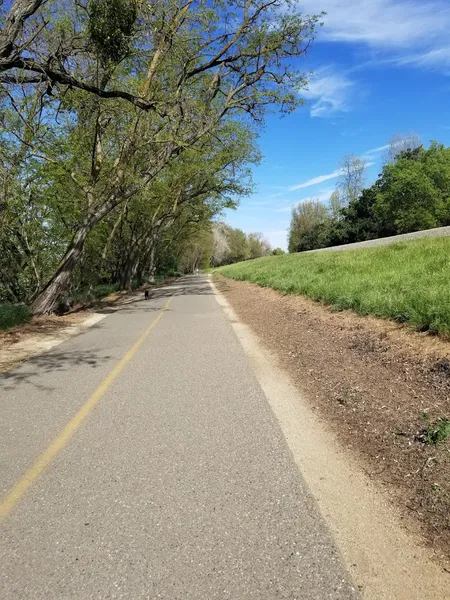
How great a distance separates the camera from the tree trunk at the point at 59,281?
47.2 feet

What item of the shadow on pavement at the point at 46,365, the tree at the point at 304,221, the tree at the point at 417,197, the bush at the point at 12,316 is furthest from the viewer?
the tree at the point at 304,221

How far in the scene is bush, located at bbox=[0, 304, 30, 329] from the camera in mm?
12050

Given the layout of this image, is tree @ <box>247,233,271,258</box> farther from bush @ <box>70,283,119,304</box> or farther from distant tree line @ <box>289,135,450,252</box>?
bush @ <box>70,283,119,304</box>

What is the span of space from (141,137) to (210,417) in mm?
14511

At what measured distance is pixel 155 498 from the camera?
3141 mm

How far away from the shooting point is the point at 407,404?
15.1 feet

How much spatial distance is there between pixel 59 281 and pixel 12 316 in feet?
8.86

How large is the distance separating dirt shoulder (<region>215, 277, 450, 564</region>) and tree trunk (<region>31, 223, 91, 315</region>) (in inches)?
357

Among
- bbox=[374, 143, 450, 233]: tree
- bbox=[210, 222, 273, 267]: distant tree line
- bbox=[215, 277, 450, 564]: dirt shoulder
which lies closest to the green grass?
bbox=[215, 277, 450, 564]: dirt shoulder

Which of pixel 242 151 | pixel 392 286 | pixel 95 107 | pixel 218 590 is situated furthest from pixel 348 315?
pixel 242 151

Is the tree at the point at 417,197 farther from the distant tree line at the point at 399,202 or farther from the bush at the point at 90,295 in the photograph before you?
the bush at the point at 90,295

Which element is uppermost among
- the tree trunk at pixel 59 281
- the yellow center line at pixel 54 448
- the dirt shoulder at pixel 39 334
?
the tree trunk at pixel 59 281

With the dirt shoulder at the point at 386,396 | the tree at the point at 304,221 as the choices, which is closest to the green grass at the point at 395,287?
the dirt shoulder at the point at 386,396

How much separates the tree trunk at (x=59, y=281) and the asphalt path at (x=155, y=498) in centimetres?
893
